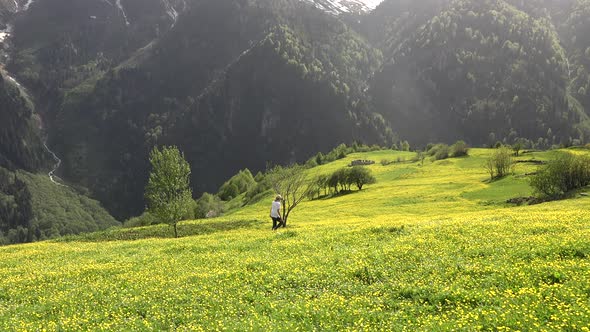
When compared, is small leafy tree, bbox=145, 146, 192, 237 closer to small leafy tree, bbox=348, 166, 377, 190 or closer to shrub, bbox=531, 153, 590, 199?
shrub, bbox=531, 153, 590, 199

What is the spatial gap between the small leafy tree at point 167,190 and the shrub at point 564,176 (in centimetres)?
5513

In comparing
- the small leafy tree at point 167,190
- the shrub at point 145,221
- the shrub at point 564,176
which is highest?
the small leafy tree at point 167,190

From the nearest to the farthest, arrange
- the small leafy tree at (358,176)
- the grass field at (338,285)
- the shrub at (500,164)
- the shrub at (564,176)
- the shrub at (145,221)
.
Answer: the grass field at (338,285) < the shrub at (564,176) < the shrub at (500,164) < the shrub at (145,221) < the small leafy tree at (358,176)

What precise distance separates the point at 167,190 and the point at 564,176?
60.9 metres

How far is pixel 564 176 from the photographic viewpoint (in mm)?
65125

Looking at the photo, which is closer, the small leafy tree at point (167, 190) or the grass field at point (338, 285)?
the grass field at point (338, 285)

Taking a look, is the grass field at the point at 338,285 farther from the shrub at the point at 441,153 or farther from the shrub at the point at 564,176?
the shrub at the point at 441,153

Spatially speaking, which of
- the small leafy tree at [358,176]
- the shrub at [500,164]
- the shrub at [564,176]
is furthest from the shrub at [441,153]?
the shrub at [564,176]

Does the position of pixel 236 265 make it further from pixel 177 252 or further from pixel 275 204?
pixel 275 204

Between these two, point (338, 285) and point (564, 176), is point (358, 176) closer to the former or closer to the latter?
point (564, 176)

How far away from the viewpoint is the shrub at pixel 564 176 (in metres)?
64.1

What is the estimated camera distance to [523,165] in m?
119

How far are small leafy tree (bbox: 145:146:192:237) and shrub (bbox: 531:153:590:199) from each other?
181 feet

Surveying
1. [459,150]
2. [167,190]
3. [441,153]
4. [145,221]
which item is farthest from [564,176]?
[441,153]
